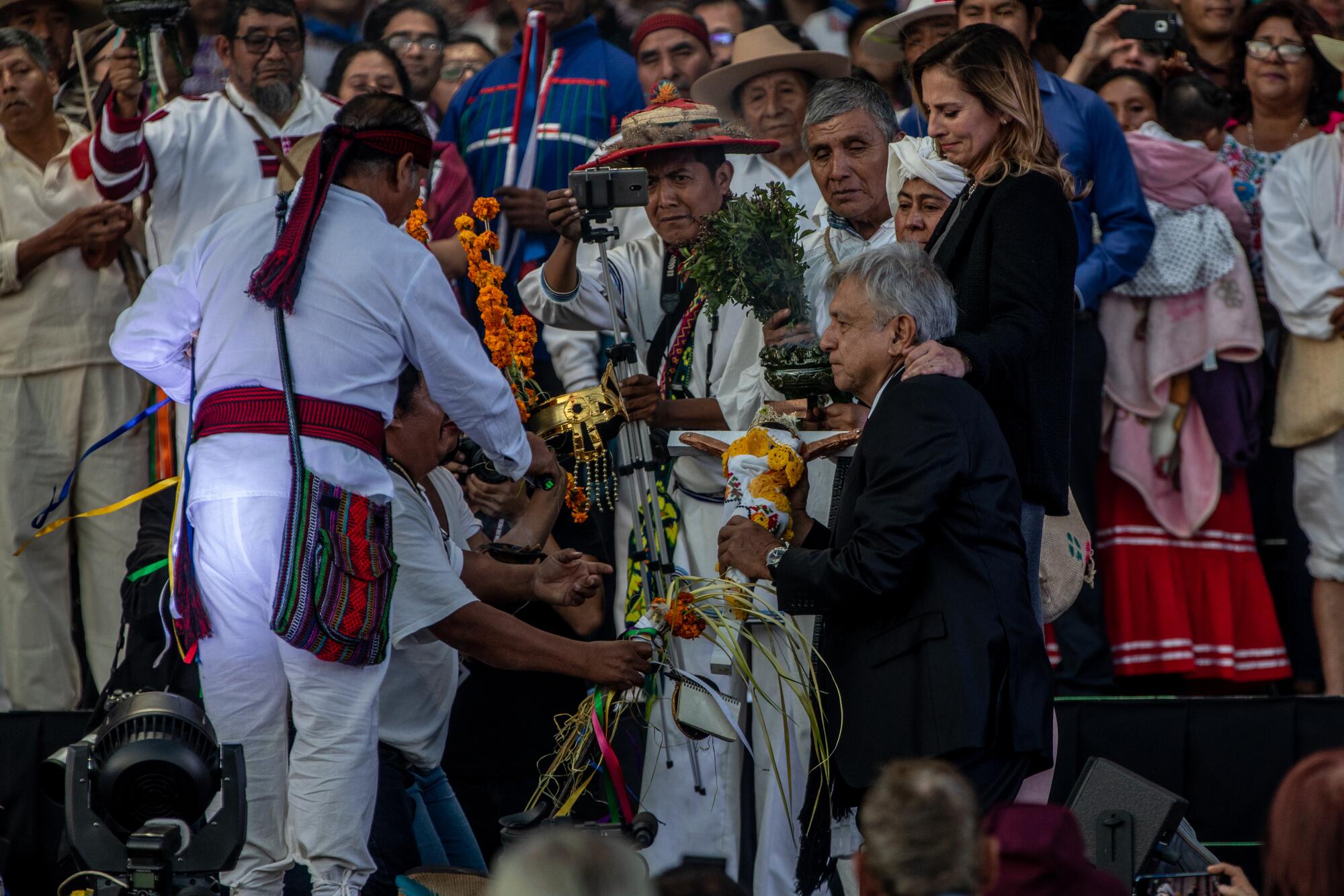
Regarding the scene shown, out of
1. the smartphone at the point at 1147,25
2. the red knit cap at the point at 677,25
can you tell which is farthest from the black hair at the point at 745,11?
the smartphone at the point at 1147,25

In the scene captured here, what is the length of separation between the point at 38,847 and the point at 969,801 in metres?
4.02

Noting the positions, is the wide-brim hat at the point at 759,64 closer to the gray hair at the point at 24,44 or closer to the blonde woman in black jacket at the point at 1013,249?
the blonde woman in black jacket at the point at 1013,249

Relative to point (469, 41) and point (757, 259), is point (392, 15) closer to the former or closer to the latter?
point (469, 41)

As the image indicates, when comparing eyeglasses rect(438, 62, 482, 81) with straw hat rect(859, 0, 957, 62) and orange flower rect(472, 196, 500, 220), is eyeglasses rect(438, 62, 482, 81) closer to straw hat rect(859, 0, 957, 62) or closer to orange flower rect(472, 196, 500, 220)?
straw hat rect(859, 0, 957, 62)

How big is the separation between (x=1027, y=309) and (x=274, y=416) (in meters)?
1.81

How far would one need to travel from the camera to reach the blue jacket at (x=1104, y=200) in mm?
6434

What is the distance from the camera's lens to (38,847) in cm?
562

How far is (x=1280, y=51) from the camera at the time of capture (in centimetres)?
703

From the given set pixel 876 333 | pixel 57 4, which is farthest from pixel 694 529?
pixel 57 4

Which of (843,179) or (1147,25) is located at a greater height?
(1147,25)

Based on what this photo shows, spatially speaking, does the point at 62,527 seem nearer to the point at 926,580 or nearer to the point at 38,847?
the point at 38,847

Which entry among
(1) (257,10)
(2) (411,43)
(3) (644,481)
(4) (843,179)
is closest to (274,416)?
(3) (644,481)

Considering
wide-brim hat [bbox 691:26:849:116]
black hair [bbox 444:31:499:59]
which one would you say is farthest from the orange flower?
black hair [bbox 444:31:499:59]

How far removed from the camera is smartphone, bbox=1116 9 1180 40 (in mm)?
7055
